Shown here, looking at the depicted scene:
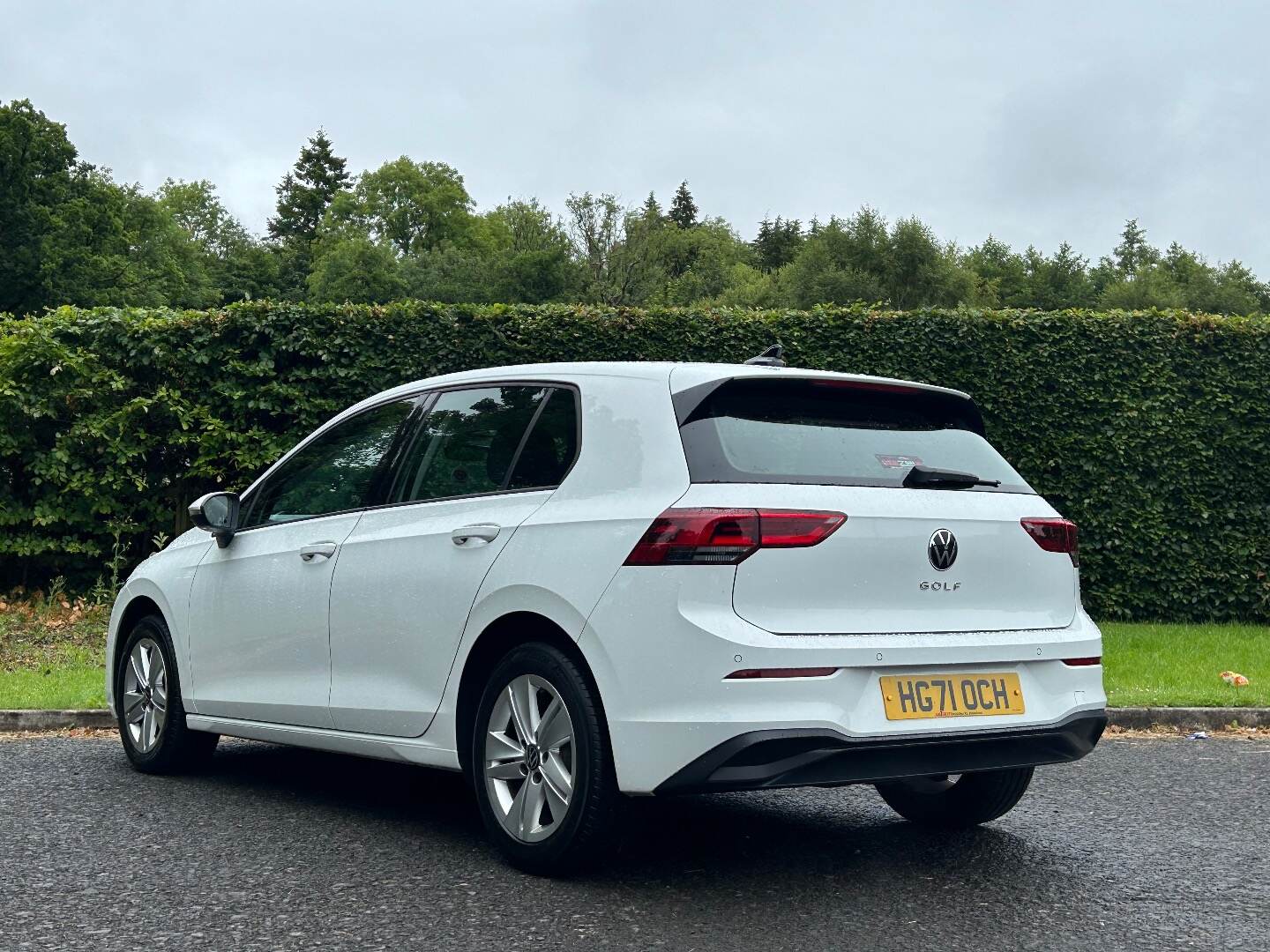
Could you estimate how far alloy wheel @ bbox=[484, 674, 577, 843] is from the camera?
479cm

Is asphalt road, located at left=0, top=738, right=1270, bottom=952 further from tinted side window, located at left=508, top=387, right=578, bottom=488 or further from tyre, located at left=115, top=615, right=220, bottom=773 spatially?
tinted side window, located at left=508, top=387, right=578, bottom=488

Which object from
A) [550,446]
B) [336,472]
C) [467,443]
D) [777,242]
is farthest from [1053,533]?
[777,242]

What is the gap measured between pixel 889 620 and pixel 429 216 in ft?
306

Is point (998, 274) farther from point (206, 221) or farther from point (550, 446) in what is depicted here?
point (550, 446)

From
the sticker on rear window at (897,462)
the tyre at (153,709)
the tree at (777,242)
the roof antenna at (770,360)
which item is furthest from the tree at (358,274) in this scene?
the sticker on rear window at (897,462)

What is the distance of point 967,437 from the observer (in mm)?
5332

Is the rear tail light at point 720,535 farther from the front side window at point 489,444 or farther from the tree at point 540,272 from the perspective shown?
the tree at point 540,272

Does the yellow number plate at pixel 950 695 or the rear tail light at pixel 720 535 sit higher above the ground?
the rear tail light at pixel 720 535

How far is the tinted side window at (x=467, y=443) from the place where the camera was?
17.8 ft

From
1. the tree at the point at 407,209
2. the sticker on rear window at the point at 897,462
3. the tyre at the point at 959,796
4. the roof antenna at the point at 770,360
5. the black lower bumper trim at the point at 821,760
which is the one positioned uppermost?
the tree at the point at 407,209

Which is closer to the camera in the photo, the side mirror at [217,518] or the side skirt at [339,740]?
the side skirt at [339,740]

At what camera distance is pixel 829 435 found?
16.2 ft

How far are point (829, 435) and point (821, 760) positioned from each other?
1.13m

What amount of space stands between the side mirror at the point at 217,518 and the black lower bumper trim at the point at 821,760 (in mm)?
3127
